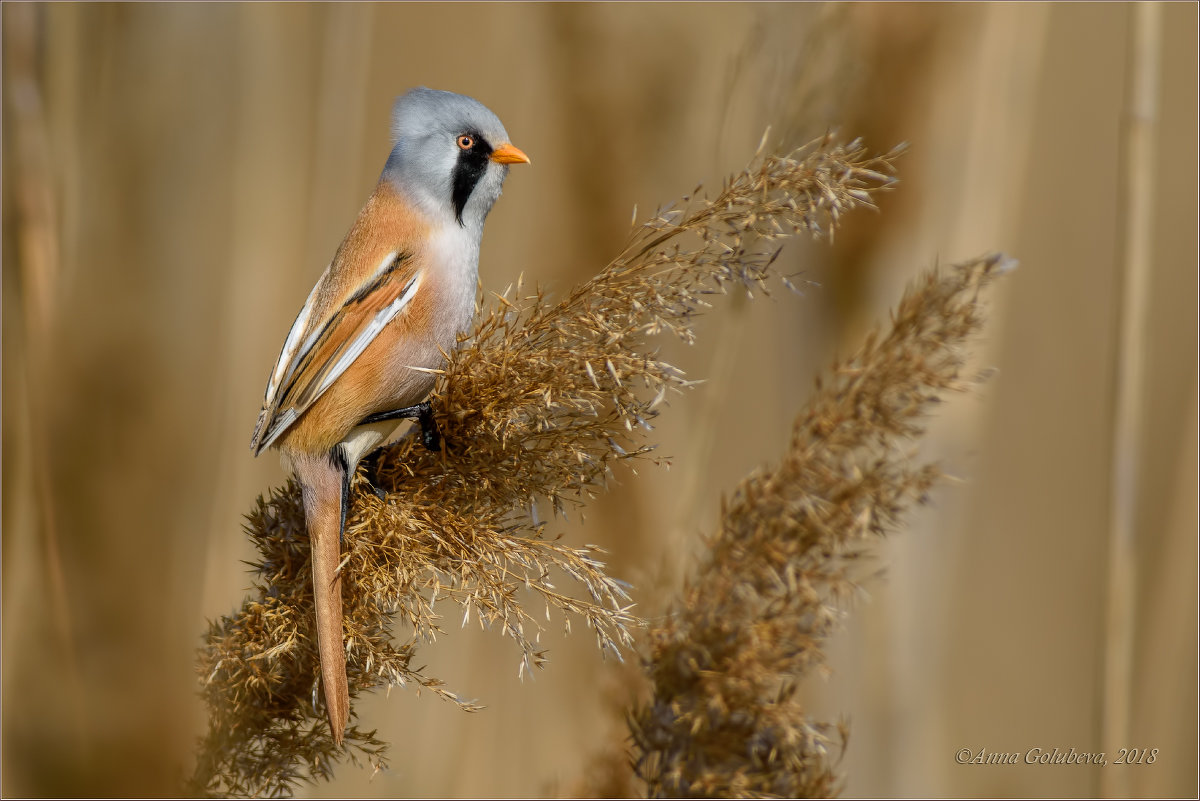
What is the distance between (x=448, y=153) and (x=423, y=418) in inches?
24.4

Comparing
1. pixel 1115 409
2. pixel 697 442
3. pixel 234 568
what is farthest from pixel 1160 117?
pixel 234 568

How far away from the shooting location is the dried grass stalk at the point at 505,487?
47.3 inches

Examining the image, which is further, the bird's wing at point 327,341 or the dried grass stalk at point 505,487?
the bird's wing at point 327,341

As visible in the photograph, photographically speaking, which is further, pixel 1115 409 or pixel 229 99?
pixel 229 99

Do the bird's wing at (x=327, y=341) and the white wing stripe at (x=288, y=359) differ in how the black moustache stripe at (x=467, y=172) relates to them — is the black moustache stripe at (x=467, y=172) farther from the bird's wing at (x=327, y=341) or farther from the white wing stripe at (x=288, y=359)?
the white wing stripe at (x=288, y=359)

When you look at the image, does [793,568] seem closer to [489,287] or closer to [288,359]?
[288,359]

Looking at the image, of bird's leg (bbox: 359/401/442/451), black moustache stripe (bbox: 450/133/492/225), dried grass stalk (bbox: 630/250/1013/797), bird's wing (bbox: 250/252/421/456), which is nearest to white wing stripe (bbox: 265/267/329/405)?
bird's wing (bbox: 250/252/421/456)

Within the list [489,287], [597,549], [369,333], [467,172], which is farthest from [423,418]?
[489,287]

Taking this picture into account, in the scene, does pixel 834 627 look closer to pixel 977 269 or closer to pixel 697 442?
pixel 977 269

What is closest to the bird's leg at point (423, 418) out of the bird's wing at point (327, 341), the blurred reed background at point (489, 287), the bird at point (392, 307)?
the bird at point (392, 307)

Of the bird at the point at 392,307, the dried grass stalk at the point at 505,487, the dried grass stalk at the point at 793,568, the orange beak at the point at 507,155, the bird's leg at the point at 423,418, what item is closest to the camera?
the dried grass stalk at the point at 793,568

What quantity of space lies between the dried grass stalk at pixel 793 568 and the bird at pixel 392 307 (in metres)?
0.53

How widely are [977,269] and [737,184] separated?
1.05 ft

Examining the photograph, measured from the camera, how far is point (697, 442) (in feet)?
6.49
